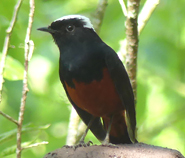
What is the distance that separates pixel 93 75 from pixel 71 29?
0.60 metres

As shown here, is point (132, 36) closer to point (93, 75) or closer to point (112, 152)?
point (93, 75)

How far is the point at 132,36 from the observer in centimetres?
468

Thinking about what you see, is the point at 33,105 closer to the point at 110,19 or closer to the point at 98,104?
the point at 110,19

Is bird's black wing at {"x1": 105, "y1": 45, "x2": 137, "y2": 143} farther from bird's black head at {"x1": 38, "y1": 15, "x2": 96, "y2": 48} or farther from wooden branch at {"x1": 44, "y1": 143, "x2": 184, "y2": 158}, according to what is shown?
wooden branch at {"x1": 44, "y1": 143, "x2": 184, "y2": 158}

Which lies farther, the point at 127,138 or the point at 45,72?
the point at 45,72

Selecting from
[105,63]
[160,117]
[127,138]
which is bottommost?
[160,117]

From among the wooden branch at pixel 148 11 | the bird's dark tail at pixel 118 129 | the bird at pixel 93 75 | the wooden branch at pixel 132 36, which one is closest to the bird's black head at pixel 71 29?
the bird at pixel 93 75

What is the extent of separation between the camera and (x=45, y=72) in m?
7.72

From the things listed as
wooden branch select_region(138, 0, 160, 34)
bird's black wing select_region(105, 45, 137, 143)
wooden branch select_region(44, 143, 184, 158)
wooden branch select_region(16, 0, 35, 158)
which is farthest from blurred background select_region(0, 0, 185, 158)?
wooden branch select_region(44, 143, 184, 158)

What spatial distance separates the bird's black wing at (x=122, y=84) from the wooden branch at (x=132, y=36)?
0.14 metres

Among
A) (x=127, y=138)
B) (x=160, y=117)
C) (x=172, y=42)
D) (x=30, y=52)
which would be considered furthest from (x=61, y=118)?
(x=30, y=52)

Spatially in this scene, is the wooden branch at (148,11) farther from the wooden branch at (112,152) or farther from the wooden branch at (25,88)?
the wooden branch at (112,152)

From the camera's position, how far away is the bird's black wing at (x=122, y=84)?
4.64 meters

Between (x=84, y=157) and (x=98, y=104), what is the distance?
1010mm
